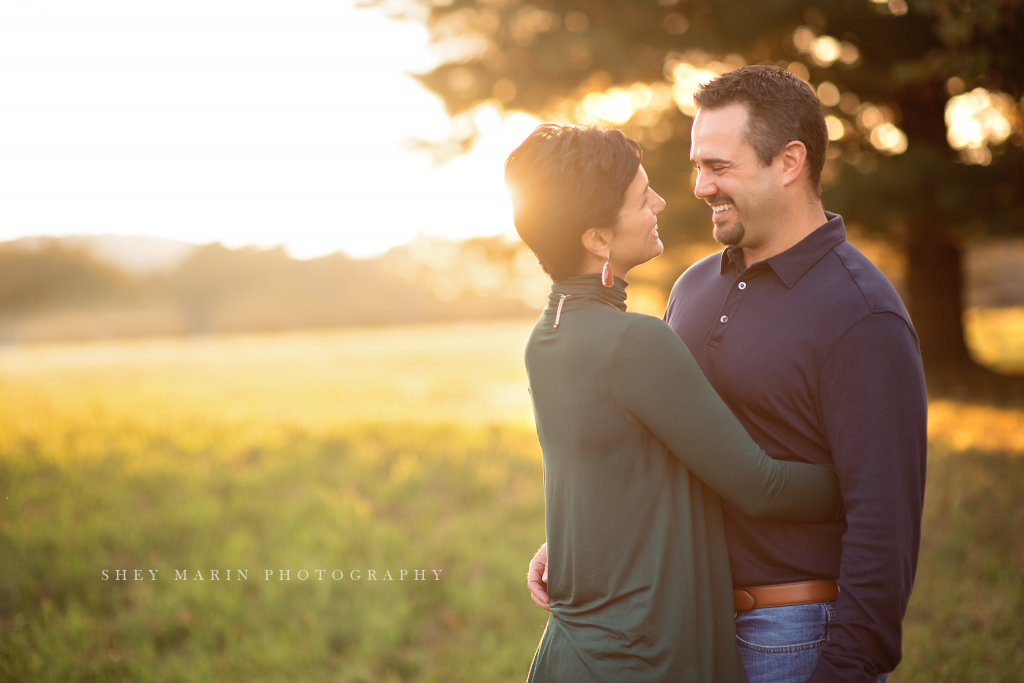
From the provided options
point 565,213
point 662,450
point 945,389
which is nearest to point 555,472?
point 662,450

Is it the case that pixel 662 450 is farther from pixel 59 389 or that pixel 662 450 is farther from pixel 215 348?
pixel 215 348

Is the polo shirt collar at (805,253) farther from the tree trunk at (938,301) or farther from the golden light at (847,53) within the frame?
the tree trunk at (938,301)

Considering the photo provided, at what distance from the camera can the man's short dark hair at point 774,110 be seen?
6.86ft

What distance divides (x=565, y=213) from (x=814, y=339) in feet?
2.64

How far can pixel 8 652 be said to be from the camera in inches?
190

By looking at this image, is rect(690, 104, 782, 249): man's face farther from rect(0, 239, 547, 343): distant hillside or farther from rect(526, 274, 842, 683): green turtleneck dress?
rect(0, 239, 547, 343): distant hillside

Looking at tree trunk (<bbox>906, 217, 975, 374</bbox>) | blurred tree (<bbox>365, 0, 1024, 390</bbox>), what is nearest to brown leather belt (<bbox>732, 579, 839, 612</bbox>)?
blurred tree (<bbox>365, 0, 1024, 390</bbox>)

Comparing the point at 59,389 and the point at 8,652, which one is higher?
the point at 59,389

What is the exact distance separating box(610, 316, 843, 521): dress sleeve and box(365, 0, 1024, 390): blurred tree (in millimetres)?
8089

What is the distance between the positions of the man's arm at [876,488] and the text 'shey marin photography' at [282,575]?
4506 millimetres

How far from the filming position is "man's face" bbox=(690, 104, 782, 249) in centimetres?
213

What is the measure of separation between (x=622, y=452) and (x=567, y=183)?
0.75 metres

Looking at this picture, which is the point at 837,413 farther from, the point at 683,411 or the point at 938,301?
the point at 938,301

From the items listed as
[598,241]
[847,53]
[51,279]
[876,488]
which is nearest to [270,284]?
[51,279]
